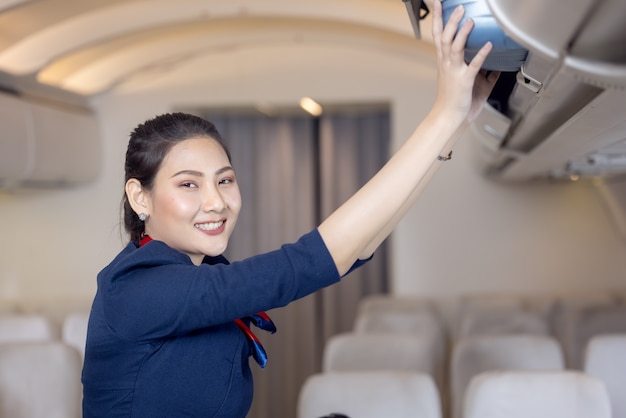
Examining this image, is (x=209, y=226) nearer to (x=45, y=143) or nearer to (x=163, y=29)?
(x=45, y=143)

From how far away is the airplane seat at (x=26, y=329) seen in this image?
6.34 meters

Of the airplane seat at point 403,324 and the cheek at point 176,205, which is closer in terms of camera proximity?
the cheek at point 176,205

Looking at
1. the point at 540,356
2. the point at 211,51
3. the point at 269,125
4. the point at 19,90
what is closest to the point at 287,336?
the point at 269,125

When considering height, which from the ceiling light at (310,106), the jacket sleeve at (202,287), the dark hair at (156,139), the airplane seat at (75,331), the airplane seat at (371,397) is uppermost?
the ceiling light at (310,106)

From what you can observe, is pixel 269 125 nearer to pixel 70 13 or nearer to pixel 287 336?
pixel 287 336

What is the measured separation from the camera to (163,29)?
794 centimetres

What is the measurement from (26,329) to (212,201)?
15.1 ft

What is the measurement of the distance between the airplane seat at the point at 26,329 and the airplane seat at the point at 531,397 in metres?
3.39

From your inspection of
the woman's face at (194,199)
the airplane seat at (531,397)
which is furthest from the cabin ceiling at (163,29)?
the woman's face at (194,199)

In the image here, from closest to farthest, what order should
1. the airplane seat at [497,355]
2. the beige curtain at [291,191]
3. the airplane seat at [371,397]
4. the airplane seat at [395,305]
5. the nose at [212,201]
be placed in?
the nose at [212,201]
the airplane seat at [371,397]
the airplane seat at [497,355]
the airplane seat at [395,305]
the beige curtain at [291,191]

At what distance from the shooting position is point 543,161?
479cm

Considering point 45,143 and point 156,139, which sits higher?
point 45,143

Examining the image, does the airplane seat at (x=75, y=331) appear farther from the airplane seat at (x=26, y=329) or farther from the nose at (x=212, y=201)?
the nose at (x=212, y=201)

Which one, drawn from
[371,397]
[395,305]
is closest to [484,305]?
[395,305]
